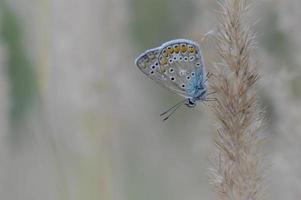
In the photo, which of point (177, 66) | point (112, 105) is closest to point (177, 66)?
point (177, 66)

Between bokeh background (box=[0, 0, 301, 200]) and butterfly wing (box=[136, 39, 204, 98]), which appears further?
bokeh background (box=[0, 0, 301, 200])

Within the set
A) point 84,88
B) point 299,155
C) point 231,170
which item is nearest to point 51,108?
point 84,88

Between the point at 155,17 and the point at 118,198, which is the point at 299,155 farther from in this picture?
the point at 155,17

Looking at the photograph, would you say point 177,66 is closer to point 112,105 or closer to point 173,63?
point 173,63

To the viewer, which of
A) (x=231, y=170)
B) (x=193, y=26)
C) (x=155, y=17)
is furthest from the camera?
(x=155, y=17)

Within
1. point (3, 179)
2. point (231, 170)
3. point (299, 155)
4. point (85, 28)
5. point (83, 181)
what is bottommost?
point (3, 179)
